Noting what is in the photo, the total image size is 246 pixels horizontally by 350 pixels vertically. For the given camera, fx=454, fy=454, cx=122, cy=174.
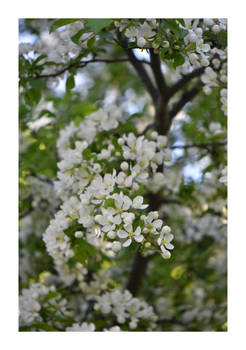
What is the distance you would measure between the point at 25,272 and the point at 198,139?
1.47 meters

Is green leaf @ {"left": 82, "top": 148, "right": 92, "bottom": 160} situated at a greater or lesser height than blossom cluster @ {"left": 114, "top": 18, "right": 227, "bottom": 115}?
lesser

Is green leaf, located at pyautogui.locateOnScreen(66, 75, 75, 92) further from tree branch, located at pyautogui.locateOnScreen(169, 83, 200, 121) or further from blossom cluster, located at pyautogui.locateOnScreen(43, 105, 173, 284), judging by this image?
tree branch, located at pyautogui.locateOnScreen(169, 83, 200, 121)

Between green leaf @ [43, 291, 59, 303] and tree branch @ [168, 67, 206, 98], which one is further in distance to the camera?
tree branch @ [168, 67, 206, 98]

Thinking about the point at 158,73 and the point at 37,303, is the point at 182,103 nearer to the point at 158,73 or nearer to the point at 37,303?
the point at 158,73

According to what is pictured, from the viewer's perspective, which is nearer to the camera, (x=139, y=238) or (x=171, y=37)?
(x=139, y=238)

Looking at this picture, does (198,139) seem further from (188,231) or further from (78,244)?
(78,244)

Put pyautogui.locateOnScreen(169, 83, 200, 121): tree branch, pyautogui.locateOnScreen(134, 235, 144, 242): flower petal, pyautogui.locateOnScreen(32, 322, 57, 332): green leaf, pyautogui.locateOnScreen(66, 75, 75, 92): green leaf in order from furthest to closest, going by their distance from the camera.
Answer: pyautogui.locateOnScreen(169, 83, 200, 121): tree branch < pyautogui.locateOnScreen(66, 75, 75, 92): green leaf < pyautogui.locateOnScreen(32, 322, 57, 332): green leaf < pyautogui.locateOnScreen(134, 235, 144, 242): flower petal

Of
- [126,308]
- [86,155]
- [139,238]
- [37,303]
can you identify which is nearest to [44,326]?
[37,303]

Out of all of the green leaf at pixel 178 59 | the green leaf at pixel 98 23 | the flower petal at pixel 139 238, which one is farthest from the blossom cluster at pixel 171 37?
the flower petal at pixel 139 238

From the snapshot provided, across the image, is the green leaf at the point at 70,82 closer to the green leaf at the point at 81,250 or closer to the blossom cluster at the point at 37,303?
the green leaf at the point at 81,250

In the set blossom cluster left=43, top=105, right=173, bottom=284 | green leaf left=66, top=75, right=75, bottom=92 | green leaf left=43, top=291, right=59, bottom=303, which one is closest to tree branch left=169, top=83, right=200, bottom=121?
blossom cluster left=43, top=105, right=173, bottom=284

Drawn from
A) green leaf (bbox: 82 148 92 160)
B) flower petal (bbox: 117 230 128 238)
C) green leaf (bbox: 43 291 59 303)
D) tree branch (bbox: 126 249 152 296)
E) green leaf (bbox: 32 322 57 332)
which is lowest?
green leaf (bbox: 32 322 57 332)

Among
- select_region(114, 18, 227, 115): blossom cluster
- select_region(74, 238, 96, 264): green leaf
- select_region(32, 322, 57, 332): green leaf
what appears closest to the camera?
select_region(114, 18, 227, 115): blossom cluster

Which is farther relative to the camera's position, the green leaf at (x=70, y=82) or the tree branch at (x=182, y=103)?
the tree branch at (x=182, y=103)
